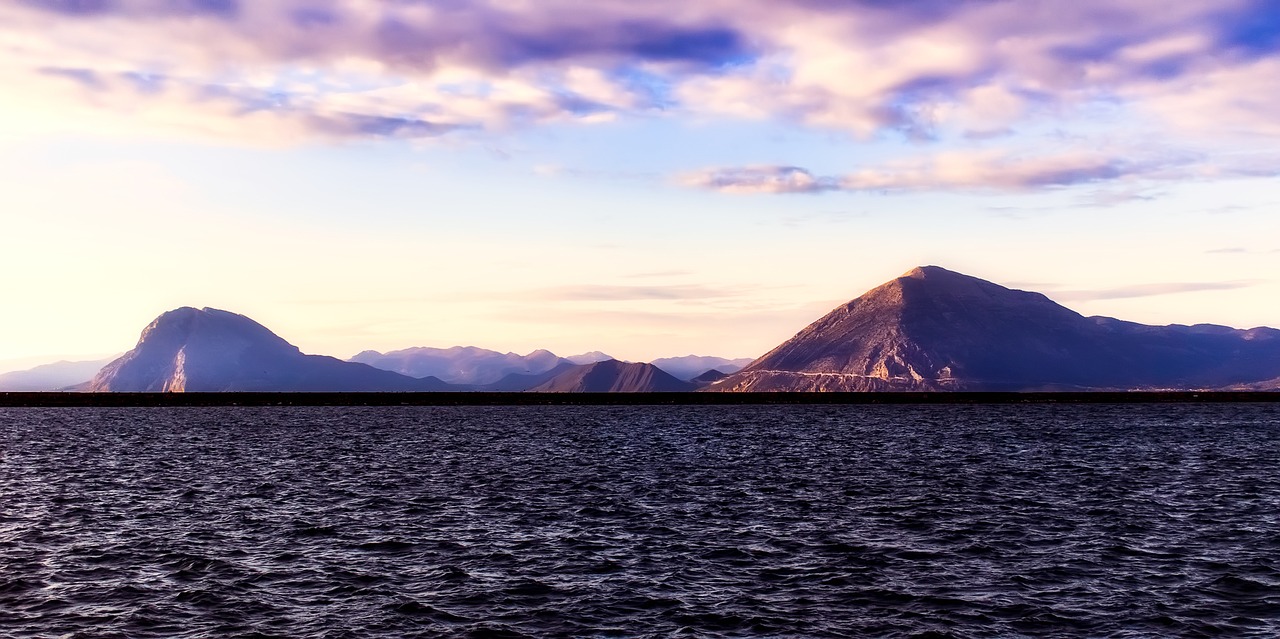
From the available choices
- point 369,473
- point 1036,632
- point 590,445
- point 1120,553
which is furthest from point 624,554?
point 590,445

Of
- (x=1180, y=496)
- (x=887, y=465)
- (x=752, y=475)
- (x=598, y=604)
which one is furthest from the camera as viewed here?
(x=887, y=465)

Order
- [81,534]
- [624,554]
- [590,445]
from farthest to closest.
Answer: [590,445] → [81,534] → [624,554]

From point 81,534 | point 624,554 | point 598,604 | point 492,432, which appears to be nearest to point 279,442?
point 492,432

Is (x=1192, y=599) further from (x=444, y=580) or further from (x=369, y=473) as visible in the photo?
(x=369, y=473)

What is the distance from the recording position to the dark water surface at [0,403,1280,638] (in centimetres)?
3284

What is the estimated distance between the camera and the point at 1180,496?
2579 inches

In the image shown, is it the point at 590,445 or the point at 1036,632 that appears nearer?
the point at 1036,632

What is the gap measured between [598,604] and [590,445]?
84.3 m

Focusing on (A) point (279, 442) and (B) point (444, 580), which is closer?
(B) point (444, 580)

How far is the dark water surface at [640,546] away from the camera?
108 ft

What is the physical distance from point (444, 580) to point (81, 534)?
2108 cm

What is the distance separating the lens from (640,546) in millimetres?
45969

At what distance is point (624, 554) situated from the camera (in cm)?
4394

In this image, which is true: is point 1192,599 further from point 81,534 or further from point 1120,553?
point 81,534
